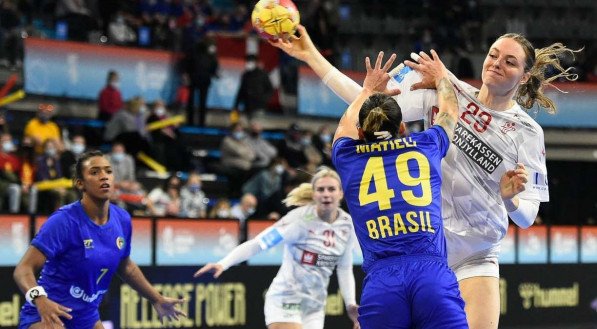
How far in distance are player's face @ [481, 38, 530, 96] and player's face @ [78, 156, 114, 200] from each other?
259cm

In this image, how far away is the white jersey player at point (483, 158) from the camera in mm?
6262

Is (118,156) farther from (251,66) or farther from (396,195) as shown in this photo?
(396,195)

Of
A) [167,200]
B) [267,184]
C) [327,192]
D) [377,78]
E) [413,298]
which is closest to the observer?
[413,298]

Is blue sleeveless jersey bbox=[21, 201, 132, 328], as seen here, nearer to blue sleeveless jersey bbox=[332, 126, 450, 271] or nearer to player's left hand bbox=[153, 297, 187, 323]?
player's left hand bbox=[153, 297, 187, 323]

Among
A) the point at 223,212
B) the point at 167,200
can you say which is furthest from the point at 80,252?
the point at 167,200

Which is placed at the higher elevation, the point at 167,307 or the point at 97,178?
the point at 97,178

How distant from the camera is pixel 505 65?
6.17 meters

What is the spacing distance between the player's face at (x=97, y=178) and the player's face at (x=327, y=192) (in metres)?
2.45

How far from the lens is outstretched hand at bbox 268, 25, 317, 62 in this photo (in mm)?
6418

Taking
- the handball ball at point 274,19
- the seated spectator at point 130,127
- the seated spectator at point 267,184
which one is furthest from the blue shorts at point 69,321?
the seated spectator at point 130,127

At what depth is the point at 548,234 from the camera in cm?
1596

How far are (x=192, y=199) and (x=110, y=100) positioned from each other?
110 inches

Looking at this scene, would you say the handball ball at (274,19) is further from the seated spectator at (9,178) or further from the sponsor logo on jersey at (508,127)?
the seated spectator at (9,178)

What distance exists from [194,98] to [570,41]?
10.0 metres
